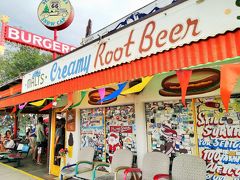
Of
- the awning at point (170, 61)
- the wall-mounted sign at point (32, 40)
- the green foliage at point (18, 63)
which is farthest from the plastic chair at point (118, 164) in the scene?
the green foliage at point (18, 63)

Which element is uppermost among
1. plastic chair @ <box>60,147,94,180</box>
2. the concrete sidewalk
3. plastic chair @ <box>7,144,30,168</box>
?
plastic chair @ <box>60,147,94,180</box>

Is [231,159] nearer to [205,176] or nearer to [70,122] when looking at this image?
[205,176]

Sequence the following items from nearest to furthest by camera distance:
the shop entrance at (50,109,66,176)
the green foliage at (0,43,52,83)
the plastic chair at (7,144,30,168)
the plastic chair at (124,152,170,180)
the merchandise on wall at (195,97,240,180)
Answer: the merchandise on wall at (195,97,240,180) < the plastic chair at (124,152,170,180) < the shop entrance at (50,109,66,176) < the plastic chair at (7,144,30,168) < the green foliage at (0,43,52,83)

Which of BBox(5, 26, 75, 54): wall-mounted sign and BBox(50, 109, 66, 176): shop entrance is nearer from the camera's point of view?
BBox(50, 109, 66, 176): shop entrance

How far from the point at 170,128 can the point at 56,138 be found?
4759 mm

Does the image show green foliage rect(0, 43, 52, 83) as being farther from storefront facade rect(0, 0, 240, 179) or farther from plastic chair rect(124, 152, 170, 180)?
plastic chair rect(124, 152, 170, 180)

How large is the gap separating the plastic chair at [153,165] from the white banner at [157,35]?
1999 mm

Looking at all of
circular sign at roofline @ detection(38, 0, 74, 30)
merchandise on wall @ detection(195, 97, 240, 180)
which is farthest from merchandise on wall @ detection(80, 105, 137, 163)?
circular sign at roofline @ detection(38, 0, 74, 30)

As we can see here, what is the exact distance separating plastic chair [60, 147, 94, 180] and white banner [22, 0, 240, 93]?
2.11 meters

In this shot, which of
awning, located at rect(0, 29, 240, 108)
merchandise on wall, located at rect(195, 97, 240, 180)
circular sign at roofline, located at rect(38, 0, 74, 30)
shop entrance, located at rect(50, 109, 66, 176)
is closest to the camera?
awning, located at rect(0, 29, 240, 108)

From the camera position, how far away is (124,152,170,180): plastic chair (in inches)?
163

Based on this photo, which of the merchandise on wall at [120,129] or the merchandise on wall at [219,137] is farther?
the merchandise on wall at [120,129]

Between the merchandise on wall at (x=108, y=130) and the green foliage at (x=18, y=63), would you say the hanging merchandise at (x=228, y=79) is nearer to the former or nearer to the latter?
the merchandise on wall at (x=108, y=130)

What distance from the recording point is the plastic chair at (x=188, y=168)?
3600mm
